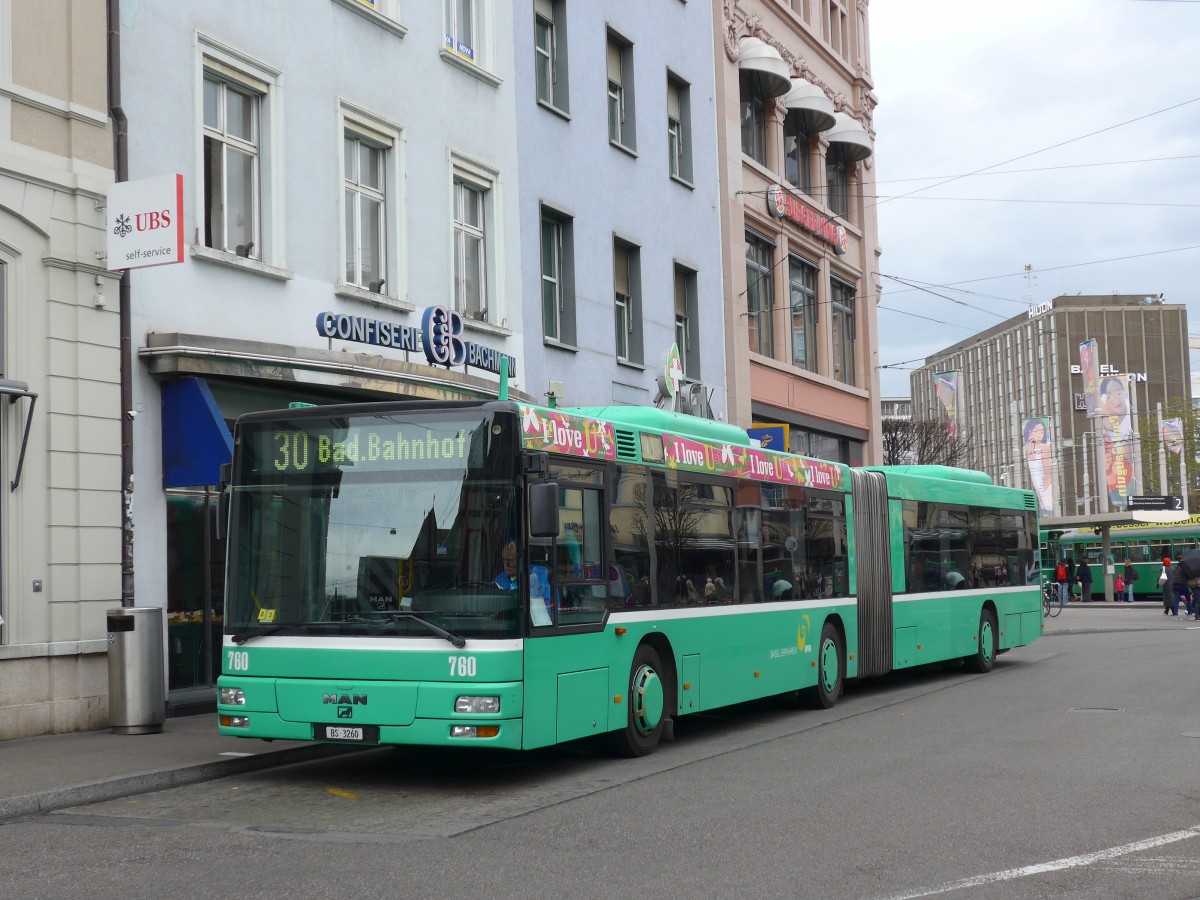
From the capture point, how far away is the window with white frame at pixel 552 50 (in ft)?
75.3

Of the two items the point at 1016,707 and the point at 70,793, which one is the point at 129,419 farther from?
the point at 1016,707

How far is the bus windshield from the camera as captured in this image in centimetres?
991

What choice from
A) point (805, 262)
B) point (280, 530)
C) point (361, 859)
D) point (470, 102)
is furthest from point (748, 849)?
point (805, 262)

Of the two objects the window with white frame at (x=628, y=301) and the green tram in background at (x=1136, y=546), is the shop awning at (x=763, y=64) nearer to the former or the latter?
the window with white frame at (x=628, y=301)

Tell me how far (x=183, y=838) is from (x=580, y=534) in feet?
12.4

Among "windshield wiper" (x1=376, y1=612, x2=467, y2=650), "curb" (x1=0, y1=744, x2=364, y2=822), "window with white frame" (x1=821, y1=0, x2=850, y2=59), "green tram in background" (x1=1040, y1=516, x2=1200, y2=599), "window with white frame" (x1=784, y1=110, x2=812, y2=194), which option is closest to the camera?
"curb" (x1=0, y1=744, x2=364, y2=822)

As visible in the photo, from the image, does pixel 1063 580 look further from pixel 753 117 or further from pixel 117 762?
Result: pixel 117 762

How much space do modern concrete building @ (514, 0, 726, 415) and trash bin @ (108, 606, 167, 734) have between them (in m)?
9.41

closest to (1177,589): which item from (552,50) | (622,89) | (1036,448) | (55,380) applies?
(622,89)

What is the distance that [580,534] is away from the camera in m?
10.9

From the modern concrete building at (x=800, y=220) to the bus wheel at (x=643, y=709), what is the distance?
16632 mm

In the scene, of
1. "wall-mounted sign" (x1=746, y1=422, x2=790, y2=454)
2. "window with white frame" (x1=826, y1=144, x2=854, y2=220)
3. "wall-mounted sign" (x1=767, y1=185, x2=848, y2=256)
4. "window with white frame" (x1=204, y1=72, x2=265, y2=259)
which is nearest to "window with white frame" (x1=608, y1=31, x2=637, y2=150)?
"wall-mounted sign" (x1=746, y1=422, x2=790, y2=454)

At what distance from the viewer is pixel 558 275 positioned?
23.0 meters

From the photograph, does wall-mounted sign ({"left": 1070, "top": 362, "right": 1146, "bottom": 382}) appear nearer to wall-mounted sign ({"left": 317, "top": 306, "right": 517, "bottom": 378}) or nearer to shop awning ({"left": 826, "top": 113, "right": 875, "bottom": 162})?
shop awning ({"left": 826, "top": 113, "right": 875, "bottom": 162})
